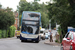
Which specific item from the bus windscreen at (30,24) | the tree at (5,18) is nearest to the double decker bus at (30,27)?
the bus windscreen at (30,24)

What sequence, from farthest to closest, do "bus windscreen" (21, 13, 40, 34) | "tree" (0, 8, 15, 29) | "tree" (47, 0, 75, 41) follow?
"tree" (0, 8, 15, 29) → "bus windscreen" (21, 13, 40, 34) → "tree" (47, 0, 75, 41)

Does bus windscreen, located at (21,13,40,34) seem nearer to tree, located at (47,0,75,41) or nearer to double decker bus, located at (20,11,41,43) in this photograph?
double decker bus, located at (20,11,41,43)

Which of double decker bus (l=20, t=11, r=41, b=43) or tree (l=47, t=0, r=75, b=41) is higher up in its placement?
tree (l=47, t=0, r=75, b=41)

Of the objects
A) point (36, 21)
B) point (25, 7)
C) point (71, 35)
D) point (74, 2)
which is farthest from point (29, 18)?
point (25, 7)

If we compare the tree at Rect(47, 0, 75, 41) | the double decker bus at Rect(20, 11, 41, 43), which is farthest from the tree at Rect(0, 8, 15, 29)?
the tree at Rect(47, 0, 75, 41)

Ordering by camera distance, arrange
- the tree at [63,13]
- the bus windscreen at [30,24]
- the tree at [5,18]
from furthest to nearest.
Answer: the tree at [5,18] < the bus windscreen at [30,24] < the tree at [63,13]

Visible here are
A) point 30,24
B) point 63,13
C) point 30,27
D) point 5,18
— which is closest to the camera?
point 63,13

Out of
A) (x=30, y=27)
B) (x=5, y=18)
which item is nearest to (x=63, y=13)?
(x=30, y=27)

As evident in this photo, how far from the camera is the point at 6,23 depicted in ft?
136

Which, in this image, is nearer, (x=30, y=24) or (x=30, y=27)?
(x=30, y=24)

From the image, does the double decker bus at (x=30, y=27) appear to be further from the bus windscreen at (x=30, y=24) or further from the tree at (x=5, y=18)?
the tree at (x=5, y=18)

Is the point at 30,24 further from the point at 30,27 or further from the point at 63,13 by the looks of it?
the point at 63,13

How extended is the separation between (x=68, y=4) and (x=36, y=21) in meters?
4.55

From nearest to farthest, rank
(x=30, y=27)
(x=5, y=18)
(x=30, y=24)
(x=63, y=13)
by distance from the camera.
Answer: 1. (x=63, y=13)
2. (x=30, y=24)
3. (x=30, y=27)
4. (x=5, y=18)
